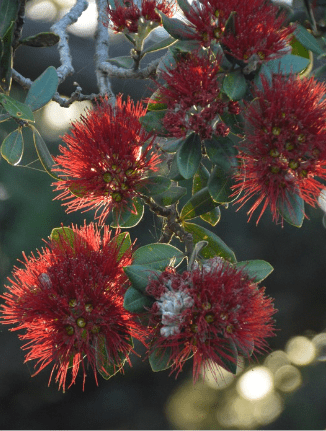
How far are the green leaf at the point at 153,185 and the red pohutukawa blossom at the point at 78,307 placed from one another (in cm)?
11

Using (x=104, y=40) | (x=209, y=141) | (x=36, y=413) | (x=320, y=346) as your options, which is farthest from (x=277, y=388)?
(x=209, y=141)

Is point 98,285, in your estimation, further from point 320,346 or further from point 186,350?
point 320,346

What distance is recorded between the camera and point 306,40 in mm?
957

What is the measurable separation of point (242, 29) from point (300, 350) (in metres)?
2.92

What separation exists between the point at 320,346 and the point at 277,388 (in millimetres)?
378

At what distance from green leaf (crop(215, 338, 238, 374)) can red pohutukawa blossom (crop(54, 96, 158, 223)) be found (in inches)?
11.0

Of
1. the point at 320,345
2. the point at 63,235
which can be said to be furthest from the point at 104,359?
the point at 320,345

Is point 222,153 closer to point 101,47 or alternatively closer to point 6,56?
point 6,56

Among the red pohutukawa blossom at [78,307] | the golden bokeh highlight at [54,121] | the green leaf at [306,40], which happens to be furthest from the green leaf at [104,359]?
the golden bokeh highlight at [54,121]

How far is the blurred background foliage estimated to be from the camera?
3213 mm

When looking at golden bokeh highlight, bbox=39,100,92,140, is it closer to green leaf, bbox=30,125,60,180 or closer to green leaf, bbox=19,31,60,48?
green leaf, bbox=19,31,60,48

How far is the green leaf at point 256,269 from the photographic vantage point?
→ 906 millimetres

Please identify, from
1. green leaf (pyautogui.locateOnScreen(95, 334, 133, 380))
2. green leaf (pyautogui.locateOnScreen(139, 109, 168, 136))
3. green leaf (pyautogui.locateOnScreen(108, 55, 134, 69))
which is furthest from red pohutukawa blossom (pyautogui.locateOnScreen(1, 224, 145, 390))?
green leaf (pyautogui.locateOnScreen(108, 55, 134, 69))

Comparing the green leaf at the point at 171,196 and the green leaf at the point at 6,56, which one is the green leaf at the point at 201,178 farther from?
the green leaf at the point at 6,56
